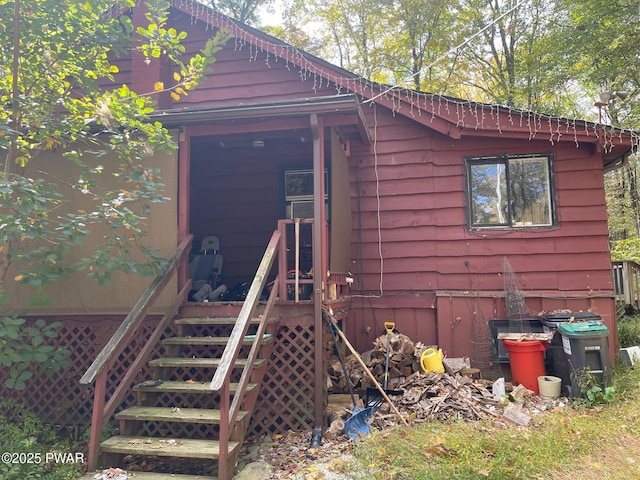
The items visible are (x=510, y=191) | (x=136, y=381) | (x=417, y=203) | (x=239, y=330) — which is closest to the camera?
(x=239, y=330)

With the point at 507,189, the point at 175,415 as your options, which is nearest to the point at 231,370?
the point at 175,415

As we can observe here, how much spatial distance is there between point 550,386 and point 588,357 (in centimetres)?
53

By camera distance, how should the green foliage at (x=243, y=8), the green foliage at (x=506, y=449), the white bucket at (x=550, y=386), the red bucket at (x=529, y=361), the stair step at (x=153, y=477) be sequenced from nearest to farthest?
the green foliage at (x=506, y=449)
the stair step at (x=153, y=477)
the white bucket at (x=550, y=386)
the red bucket at (x=529, y=361)
the green foliage at (x=243, y=8)

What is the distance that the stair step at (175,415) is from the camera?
3635 mm

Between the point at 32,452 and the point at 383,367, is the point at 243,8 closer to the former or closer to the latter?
the point at 383,367

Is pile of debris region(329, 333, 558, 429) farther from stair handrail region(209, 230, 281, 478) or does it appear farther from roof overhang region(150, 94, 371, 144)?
roof overhang region(150, 94, 371, 144)

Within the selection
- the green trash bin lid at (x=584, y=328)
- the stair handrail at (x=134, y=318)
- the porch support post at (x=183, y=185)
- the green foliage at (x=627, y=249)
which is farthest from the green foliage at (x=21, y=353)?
the green foliage at (x=627, y=249)

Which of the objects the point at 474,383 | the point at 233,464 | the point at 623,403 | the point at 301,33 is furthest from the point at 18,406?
the point at 301,33

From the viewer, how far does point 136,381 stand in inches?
198

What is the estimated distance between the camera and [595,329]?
481 centimetres

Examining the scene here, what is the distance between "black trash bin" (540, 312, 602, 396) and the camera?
16.3ft

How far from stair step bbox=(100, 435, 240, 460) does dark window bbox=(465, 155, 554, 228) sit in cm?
447

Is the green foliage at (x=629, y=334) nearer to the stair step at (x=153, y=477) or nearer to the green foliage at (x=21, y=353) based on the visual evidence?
the stair step at (x=153, y=477)

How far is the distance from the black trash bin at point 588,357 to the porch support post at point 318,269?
9.28ft
